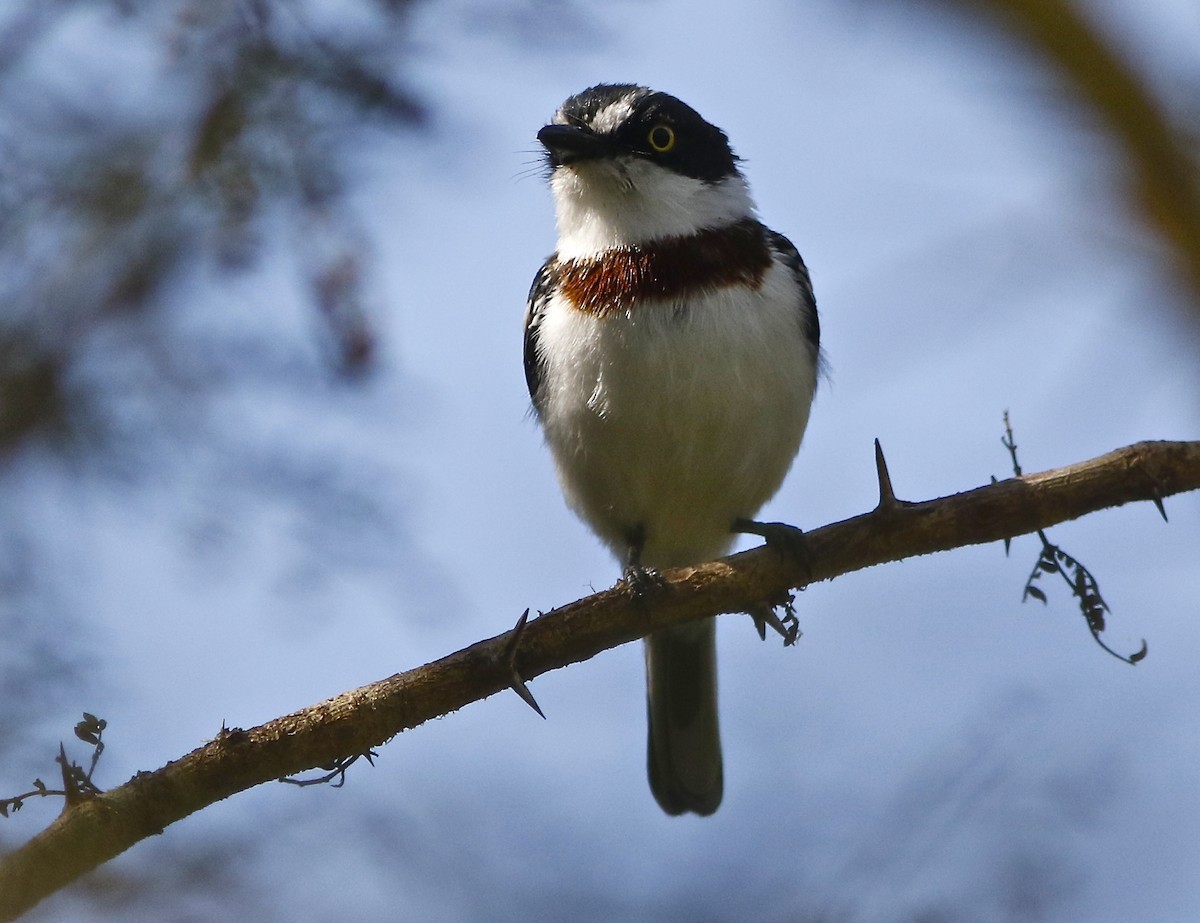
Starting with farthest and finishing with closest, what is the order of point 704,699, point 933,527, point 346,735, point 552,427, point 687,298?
point 704,699 → point 552,427 → point 687,298 → point 933,527 → point 346,735

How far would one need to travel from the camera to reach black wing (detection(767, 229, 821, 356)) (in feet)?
17.9

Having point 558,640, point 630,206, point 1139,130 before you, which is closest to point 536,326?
point 630,206

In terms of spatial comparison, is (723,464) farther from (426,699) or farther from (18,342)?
(18,342)

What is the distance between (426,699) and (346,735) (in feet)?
0.74

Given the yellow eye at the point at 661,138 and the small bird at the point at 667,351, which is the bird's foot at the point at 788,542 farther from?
the yellow eye at the point at 661,138

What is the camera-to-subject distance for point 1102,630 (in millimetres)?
3822

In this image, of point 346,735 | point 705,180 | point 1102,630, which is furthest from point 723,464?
point 346,735

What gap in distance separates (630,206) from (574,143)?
1.13 feet

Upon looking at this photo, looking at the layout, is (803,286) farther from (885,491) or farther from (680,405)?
(885,491)

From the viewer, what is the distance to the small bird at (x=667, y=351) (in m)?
4.98

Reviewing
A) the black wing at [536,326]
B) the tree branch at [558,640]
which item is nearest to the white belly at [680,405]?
the black wing at [536,326]

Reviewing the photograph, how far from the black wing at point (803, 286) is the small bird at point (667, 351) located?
0.01 m

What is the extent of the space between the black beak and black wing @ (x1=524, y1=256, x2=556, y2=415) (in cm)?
43

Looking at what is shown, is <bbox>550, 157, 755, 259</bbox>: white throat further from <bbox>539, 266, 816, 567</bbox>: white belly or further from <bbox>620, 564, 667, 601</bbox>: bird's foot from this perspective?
<bbox>620, 564, 667, 601</bbox>: bird's foot
